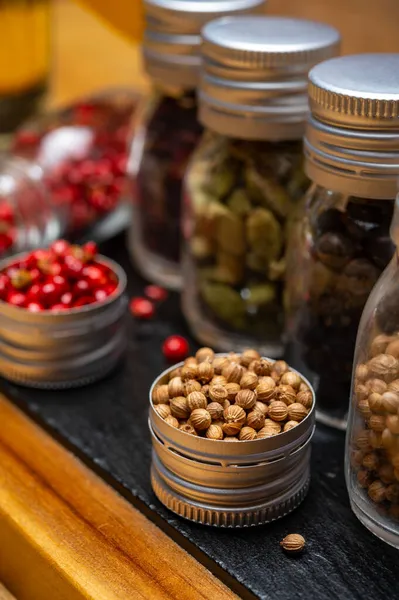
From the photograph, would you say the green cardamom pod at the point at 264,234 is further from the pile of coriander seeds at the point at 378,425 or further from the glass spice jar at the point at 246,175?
the pile of coriander seeds at the point at 378,425

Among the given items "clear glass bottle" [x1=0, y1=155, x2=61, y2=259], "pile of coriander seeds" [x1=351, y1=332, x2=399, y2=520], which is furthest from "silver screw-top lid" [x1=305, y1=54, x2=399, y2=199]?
"clear glass bottle" [x1=0, y1=155, x2=61, y2=259]

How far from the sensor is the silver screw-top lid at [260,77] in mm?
682

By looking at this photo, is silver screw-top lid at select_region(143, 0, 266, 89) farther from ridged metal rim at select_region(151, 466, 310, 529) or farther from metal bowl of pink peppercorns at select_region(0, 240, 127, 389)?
ridged metal rim at select_region(151, 466, 310, 529)

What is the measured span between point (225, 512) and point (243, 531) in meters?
0.02

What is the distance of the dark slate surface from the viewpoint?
0.57 meters

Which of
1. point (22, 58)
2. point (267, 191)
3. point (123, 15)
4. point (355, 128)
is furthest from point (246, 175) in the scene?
point (22, 58)

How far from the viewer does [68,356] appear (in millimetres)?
744

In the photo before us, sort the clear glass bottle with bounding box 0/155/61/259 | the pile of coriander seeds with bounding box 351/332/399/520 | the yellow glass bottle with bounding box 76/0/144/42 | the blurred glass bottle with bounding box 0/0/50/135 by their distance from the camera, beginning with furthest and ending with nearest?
the blurred glass bottle with bounding box 0/0/50/135
the yellow glass bottle with bounding box 76/0/144/42
the clear glass bottle with bounding box 0/155/61/259
the pile of coriander seeds with bounding box 351/332/399/520

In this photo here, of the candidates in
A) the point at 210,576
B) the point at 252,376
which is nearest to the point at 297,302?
the point at 252,376

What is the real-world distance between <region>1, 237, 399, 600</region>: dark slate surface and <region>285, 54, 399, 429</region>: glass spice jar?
6 centimetres

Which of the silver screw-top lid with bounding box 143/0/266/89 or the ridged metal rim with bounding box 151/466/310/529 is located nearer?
the ridged metal rim with bounding box 151/466/310/529

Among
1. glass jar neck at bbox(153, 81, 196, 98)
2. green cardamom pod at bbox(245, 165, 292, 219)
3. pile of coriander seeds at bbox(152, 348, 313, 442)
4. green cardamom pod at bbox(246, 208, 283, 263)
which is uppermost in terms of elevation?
glass jar neck at bbox(153, 81, 196, 98)

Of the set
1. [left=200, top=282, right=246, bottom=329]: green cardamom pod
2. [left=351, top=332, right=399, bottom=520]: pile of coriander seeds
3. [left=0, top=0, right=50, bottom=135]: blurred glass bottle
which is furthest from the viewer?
[left=0, top=0, right=50, bottom=135]: blurred glass bottle

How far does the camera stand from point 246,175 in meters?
0.73
